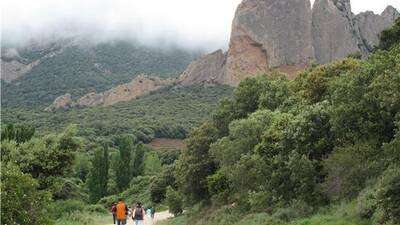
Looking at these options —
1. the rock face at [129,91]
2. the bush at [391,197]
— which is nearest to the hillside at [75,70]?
the rock face at [129,91]

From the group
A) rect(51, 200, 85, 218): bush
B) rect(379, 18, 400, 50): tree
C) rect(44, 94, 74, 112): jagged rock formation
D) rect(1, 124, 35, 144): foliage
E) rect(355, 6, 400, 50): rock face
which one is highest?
rect(355, 6, 400, 50): rock face

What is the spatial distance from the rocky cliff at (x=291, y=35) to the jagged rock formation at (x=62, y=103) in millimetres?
30607

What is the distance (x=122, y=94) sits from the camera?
460 ft

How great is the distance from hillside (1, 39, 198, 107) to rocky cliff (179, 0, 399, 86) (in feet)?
97.6

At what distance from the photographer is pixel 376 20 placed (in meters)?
137

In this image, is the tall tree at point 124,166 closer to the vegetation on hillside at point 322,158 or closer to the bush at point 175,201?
the bush at point 175,201

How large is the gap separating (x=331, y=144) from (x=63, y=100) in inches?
4897

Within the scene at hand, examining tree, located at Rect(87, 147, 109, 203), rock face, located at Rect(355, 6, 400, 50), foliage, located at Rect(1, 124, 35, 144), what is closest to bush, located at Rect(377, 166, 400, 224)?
foliage, located at Rect(1, 124, 35, 144)

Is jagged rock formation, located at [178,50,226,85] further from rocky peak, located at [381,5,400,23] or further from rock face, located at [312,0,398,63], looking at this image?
rocky peak, located at [381,5,400,23]

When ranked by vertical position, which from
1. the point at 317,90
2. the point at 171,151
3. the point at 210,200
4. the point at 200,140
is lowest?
the point at 171,151

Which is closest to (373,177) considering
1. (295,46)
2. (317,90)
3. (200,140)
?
(317,90)

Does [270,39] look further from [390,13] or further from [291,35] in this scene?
[390,13]

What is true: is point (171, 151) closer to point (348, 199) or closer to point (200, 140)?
point (200, 140)

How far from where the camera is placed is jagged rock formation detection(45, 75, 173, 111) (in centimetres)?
13988
